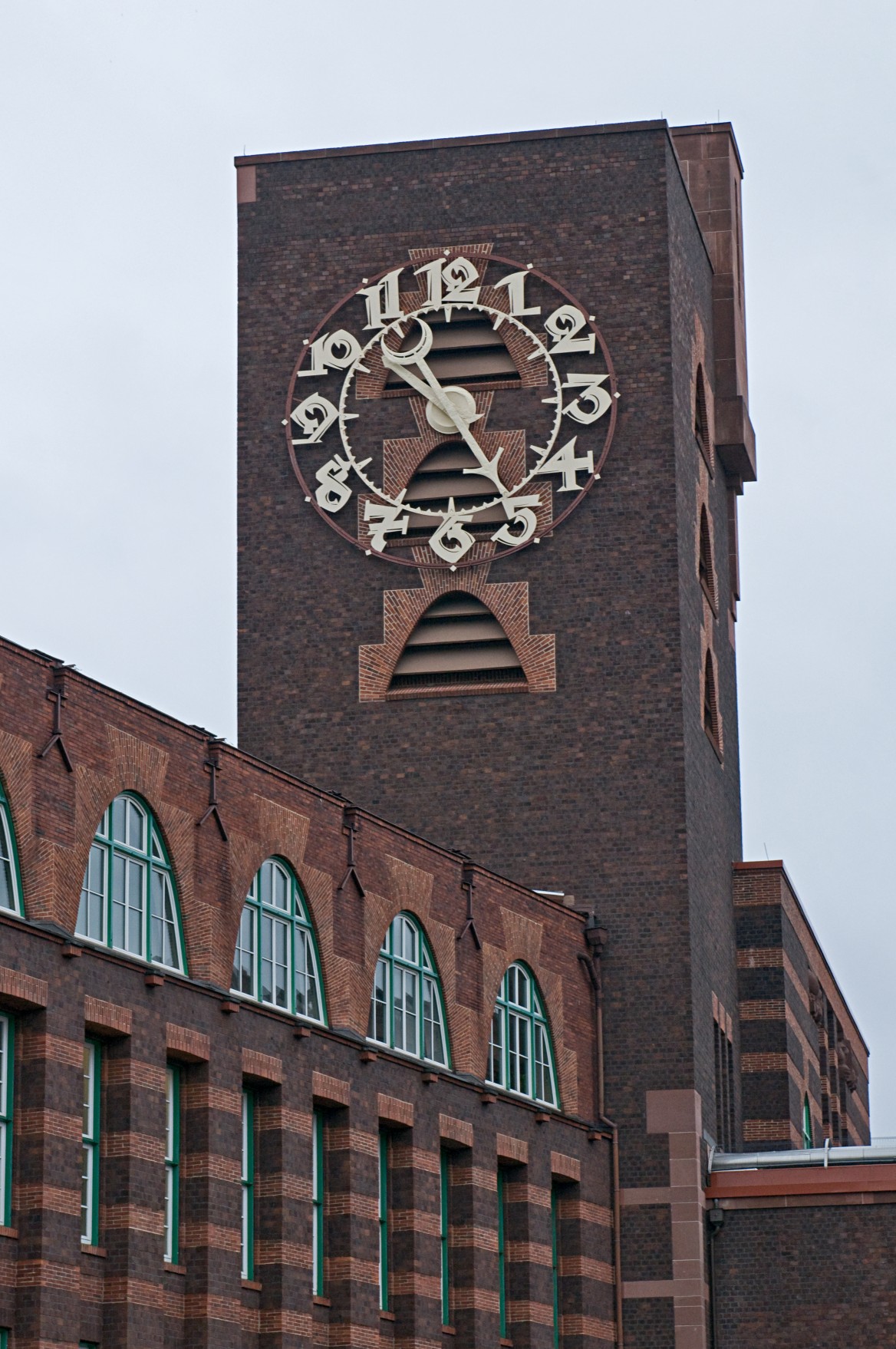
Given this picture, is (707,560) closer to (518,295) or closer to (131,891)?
(518,295)

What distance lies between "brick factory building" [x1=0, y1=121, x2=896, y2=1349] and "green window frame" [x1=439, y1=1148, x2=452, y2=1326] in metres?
0.06

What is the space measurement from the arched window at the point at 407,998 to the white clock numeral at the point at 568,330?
14.6 m

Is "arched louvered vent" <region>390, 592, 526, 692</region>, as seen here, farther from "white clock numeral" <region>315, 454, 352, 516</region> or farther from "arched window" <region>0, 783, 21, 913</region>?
"arched window" <region>0, 783, 21, 913</region>

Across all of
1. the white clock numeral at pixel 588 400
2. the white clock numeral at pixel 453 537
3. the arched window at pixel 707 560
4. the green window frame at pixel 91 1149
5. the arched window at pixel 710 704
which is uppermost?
the white clock numeral at pixel 588 400

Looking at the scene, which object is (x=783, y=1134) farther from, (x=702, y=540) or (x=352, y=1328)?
(x=352, y=1328)

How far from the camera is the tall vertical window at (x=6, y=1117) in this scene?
34375 mm

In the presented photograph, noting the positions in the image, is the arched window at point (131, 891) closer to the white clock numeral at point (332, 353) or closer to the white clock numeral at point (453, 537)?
the white clock numeral at point (453, 537)

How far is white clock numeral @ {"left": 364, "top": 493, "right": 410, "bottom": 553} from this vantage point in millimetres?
55656

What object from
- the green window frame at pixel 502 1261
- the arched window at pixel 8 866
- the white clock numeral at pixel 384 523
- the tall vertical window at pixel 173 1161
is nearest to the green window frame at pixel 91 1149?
the tall vertical window at pixel 173 1161

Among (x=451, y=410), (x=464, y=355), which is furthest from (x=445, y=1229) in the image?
(x=464, y=355)

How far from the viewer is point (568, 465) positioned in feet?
181

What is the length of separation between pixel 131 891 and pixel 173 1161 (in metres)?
3.65

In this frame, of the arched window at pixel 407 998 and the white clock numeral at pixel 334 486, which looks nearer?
the arched window at pixel 407 998

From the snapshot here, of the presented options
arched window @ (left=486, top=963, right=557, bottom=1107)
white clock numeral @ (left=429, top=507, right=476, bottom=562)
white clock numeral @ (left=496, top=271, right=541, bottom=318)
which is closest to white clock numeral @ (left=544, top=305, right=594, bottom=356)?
white clock numeral @ (left=496, top=271, right=541, bottom=318)
